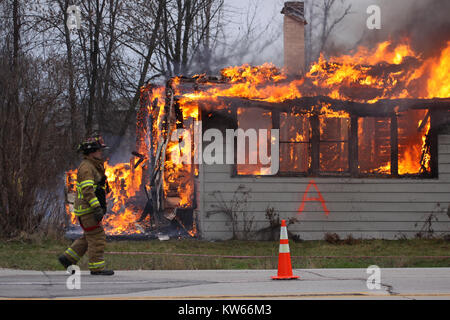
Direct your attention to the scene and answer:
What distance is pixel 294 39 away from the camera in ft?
57.2

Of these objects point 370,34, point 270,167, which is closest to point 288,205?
point 270,167

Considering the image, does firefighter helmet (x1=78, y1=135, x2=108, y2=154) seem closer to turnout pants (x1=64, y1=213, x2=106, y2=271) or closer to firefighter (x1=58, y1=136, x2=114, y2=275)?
firefighter (x1=58, y1=136, x2=114, y2=275)

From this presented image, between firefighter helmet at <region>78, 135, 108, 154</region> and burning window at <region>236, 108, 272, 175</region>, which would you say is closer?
firefighter helmet at <region>78, 135, 108, 154</region>

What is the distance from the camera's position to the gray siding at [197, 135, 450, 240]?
15.5 m

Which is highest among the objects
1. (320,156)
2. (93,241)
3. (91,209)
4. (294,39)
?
(294,39)

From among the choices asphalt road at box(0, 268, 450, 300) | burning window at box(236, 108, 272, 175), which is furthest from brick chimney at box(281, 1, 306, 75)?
asphalt road at box(0, 268, 450, 300)

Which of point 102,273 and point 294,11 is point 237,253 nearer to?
point 102,273

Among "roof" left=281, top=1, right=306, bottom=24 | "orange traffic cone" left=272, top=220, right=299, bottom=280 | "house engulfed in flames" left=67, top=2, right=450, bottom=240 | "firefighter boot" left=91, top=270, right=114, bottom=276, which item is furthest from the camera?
"roof" left=281, top=1, right=306, bottom=24

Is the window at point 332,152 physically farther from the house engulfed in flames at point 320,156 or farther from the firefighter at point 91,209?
the firefighter at point 91,209

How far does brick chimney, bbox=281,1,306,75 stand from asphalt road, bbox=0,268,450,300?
8553 mm

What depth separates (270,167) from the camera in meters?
15.8

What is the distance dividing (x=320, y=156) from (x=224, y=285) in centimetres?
821
